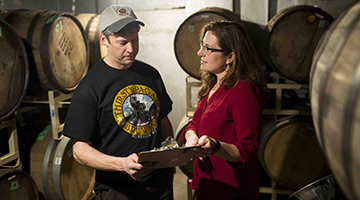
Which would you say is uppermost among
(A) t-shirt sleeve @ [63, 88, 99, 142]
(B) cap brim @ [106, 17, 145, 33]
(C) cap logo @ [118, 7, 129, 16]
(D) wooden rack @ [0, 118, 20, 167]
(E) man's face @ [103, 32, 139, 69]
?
(C) cap logo @ [118, 7, 129, 16]

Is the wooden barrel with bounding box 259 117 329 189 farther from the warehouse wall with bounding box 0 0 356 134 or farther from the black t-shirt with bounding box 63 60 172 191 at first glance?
the warehouse wall with bounding box 0 0 356 134

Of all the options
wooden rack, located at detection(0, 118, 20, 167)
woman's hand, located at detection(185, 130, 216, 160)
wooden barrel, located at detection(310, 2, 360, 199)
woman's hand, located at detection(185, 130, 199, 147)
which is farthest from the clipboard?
wooden rack, located at detection(0, 118, 20, 167)

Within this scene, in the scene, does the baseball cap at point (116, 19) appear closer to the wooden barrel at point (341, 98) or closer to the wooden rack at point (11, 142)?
the wooden rack at point (11, 142)

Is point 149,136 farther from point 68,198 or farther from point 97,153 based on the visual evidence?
point 68,198

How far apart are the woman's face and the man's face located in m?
0.53

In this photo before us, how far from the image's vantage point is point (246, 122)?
1.59 meters

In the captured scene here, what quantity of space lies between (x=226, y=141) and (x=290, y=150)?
1.58m

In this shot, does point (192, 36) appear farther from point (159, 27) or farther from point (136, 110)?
point (159, 27)

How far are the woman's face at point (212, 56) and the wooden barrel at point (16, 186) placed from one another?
6.38ft

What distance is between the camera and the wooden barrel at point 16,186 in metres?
2.15

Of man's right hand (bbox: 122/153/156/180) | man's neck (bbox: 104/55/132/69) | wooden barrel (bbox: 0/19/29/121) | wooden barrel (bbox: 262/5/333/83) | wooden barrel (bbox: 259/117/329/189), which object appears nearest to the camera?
man's right hand (bbox: 122/153/156/180)

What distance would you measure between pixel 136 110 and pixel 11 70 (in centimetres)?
129

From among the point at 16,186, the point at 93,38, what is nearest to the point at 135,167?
the point at 16,186

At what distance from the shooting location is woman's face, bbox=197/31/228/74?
183cm
